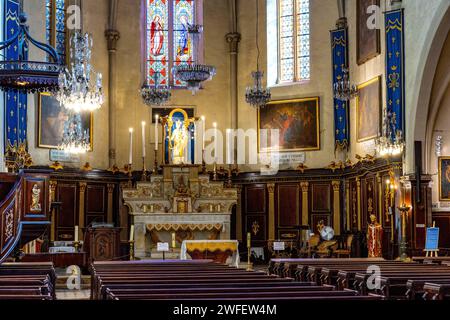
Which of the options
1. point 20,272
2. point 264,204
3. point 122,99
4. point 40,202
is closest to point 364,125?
point 264,204

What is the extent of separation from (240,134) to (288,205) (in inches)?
130

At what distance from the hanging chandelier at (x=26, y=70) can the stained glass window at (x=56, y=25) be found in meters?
11.6

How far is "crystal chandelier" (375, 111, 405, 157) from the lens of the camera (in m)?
23.0

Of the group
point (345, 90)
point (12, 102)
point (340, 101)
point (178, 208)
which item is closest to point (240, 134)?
point (340, 101)

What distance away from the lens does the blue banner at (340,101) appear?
2836 cm

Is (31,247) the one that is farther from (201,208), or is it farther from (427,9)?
(427,9)

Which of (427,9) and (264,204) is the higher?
(427,9)

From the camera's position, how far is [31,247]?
2362 centimetres

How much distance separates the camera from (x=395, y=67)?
24234 millimetres

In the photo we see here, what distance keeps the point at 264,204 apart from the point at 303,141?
2.65 metres

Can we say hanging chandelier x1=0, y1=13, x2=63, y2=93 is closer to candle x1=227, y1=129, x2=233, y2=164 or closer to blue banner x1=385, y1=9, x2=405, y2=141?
blue banner x1=385, y1=9, x2=405, y2=141

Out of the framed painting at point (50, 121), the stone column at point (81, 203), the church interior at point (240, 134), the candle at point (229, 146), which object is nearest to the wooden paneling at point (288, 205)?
the church interior at point (240, 134)

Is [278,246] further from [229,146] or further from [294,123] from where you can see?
[229,146]

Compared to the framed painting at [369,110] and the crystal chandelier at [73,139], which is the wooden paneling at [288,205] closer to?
the framed painting at [369,110]
